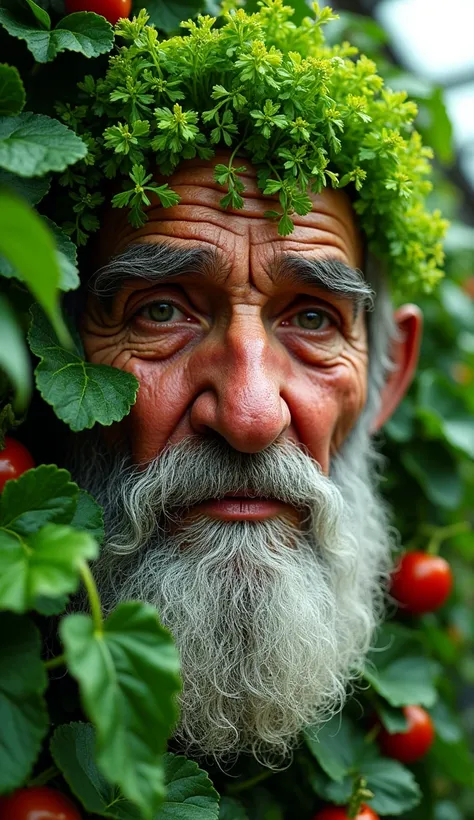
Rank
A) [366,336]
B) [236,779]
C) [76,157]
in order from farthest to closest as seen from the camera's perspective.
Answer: [366,336]
[236,779]
[76,157]

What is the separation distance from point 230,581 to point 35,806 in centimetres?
33

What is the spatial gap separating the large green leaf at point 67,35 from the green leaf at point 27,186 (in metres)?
0.15

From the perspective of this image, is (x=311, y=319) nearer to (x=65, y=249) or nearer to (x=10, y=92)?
(x=65, y=249)

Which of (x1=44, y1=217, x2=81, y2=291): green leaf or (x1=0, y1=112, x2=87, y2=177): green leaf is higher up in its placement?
(x1=0, y1=112, x2=87, y2=177): green leaf

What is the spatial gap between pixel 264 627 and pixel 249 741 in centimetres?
17

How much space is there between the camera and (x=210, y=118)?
3.11ft

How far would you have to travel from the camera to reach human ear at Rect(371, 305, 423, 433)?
140cm

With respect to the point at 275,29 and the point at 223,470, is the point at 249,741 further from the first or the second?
the point at 275,29

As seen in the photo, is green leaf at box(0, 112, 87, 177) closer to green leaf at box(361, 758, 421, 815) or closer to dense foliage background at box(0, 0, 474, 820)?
dense foliage background at box(0, 0, 474, 820)

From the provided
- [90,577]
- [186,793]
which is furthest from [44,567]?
[186,793]

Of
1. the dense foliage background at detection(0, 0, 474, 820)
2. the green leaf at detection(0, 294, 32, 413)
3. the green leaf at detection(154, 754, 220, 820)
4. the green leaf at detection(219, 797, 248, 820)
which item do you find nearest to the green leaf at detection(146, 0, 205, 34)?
the dense foliage background at detection(0, 0, 474, 820)

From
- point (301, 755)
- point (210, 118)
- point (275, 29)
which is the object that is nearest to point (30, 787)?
point (301, 755)

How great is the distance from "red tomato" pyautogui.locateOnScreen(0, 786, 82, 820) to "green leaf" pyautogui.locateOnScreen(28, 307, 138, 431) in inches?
15.1

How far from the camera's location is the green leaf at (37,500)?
0.78 metres
